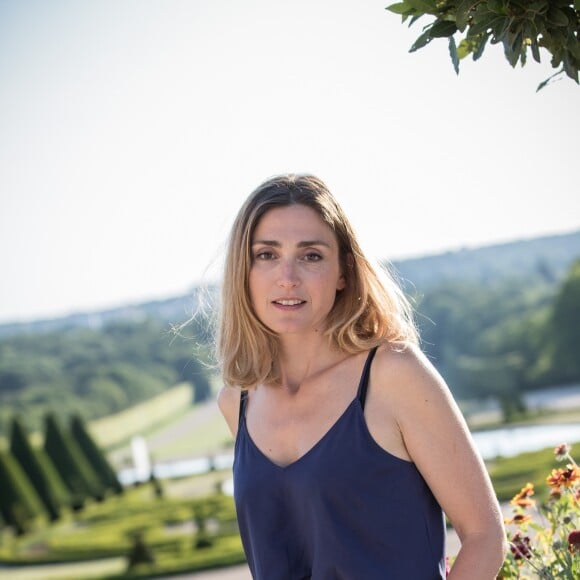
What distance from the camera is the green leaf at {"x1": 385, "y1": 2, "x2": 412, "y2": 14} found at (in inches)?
84.9

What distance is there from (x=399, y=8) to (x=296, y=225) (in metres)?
0.49

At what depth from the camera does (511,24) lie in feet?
6.87

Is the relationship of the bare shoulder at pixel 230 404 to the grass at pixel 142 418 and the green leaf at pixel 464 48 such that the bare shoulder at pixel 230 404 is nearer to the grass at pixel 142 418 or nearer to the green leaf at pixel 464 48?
the green leaf at pixel 464 48

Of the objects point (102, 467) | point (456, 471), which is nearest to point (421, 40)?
point (456, 471)

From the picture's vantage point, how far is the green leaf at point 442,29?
215 centimetres

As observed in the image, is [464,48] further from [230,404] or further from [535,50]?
[230,404]

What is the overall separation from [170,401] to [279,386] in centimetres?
5629

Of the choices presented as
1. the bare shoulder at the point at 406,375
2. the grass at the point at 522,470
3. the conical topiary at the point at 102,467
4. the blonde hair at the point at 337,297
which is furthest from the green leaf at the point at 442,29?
the conical topiary at the point at 102,467

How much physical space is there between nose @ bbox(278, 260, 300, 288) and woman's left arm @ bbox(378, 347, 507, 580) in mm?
339

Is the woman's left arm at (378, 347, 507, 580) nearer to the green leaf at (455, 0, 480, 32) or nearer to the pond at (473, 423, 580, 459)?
the green leaf at (455, 0, 480, 32)

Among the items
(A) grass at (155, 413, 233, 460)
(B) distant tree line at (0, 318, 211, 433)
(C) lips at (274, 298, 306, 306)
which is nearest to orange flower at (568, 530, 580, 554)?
(C) lips at (274, 298, 306, 306)

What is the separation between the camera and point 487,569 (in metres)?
2.04

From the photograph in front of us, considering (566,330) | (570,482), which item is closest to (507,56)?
(570,482)

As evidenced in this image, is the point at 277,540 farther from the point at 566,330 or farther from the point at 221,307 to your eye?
the point at 566,330
